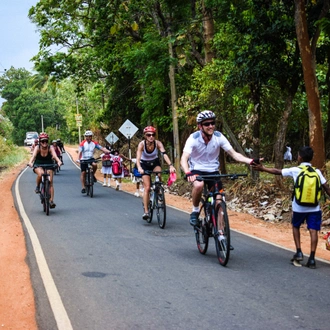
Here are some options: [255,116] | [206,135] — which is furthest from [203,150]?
[255,116]

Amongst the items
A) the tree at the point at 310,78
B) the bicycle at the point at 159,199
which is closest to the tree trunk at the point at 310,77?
the tree at the point at 310,78

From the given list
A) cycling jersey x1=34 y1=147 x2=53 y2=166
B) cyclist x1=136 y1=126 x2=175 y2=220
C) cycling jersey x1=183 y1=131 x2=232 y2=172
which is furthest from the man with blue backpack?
cycling jersey x1=34 y1=147 x2=53 y2=166

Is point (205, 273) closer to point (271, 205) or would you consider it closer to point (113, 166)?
point (271, 205)

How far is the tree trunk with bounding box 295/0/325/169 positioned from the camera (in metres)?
12.4

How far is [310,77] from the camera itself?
12484 mm

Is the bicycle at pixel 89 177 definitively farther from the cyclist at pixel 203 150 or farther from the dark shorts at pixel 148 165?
the cyclist at pixel 203 150

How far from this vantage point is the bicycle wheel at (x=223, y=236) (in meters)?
7.51

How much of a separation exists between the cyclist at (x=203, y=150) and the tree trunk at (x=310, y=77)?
4970 mm

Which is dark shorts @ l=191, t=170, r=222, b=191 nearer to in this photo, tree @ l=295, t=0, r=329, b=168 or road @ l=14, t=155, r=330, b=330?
road @ l=14, t=155, r=330, b=330

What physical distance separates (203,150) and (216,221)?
45.4 inches

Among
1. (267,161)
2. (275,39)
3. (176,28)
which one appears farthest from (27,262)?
(267,161)

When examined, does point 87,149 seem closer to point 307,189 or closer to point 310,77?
point 310,77

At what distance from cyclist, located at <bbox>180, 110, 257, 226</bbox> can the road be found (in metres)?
1.17

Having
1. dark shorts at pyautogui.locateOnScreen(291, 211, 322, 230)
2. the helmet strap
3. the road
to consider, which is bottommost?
the road
